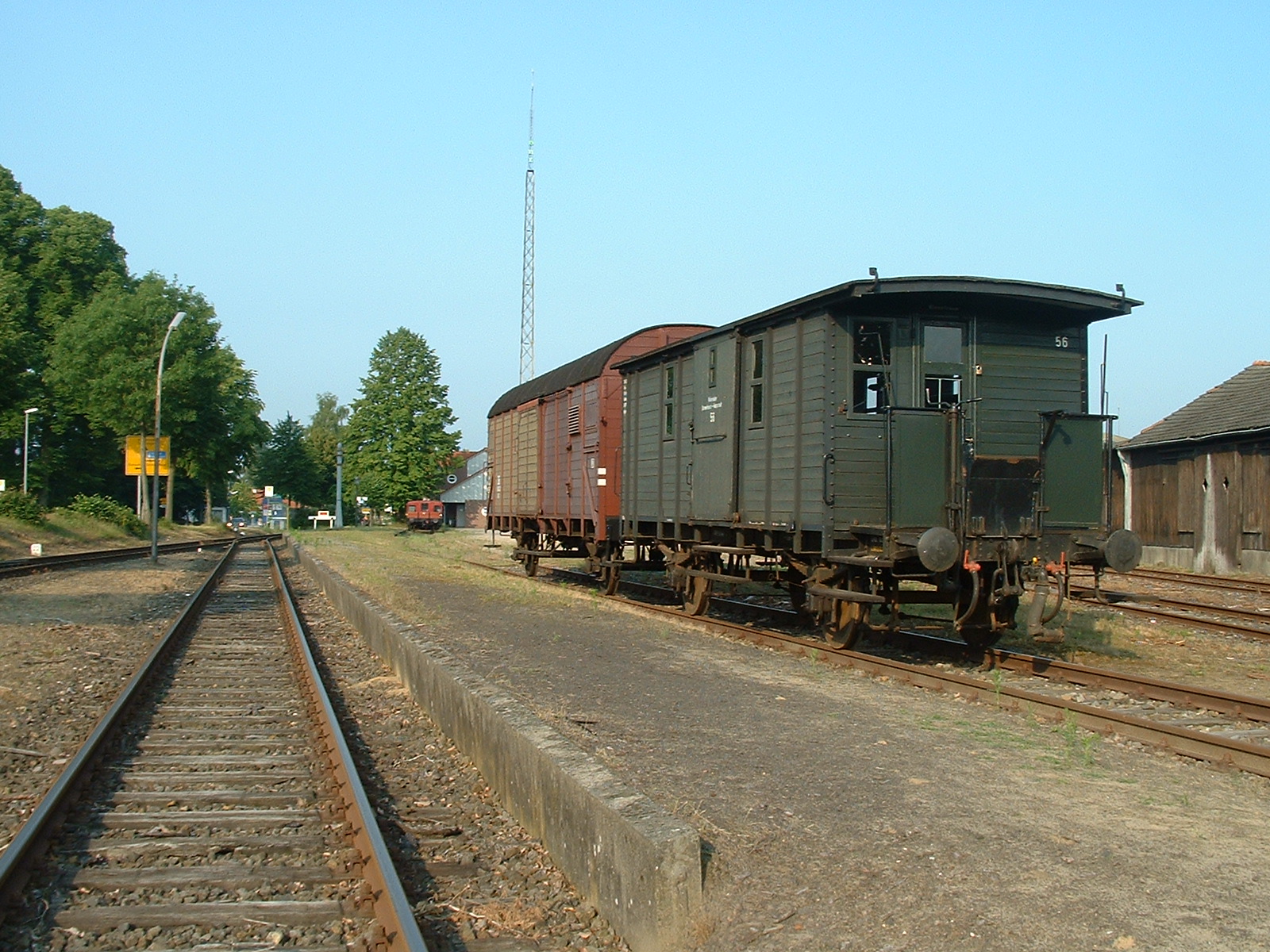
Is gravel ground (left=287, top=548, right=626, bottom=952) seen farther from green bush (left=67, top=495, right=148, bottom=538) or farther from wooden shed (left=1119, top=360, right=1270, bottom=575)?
green bush (left=67, top=495, right=148, bottom=538)

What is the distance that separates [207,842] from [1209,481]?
26.6 metres

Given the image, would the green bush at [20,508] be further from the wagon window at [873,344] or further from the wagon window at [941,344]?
the wagon window at [941,344]

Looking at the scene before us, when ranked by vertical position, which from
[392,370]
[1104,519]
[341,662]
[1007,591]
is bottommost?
[341,662]

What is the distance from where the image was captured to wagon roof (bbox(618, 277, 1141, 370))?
1036 cm

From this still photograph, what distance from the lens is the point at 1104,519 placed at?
10781 millimetres

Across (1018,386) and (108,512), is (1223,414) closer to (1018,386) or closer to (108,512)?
(1018,386)

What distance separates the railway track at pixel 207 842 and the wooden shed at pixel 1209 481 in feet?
73.6

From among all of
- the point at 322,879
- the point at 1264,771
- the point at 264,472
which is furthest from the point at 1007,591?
the point at 264,472

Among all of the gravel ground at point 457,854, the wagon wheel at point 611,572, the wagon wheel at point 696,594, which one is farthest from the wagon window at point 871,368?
the wagon wheel at point 611,572

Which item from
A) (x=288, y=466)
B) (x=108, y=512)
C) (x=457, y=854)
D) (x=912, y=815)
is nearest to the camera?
(x=912, y=815)

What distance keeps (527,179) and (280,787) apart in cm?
5183

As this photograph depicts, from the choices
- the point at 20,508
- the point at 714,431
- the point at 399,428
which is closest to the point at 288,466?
the point at 399,428

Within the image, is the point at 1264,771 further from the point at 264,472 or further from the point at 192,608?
the point at 264,472

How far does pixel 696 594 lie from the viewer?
50.1 feet
